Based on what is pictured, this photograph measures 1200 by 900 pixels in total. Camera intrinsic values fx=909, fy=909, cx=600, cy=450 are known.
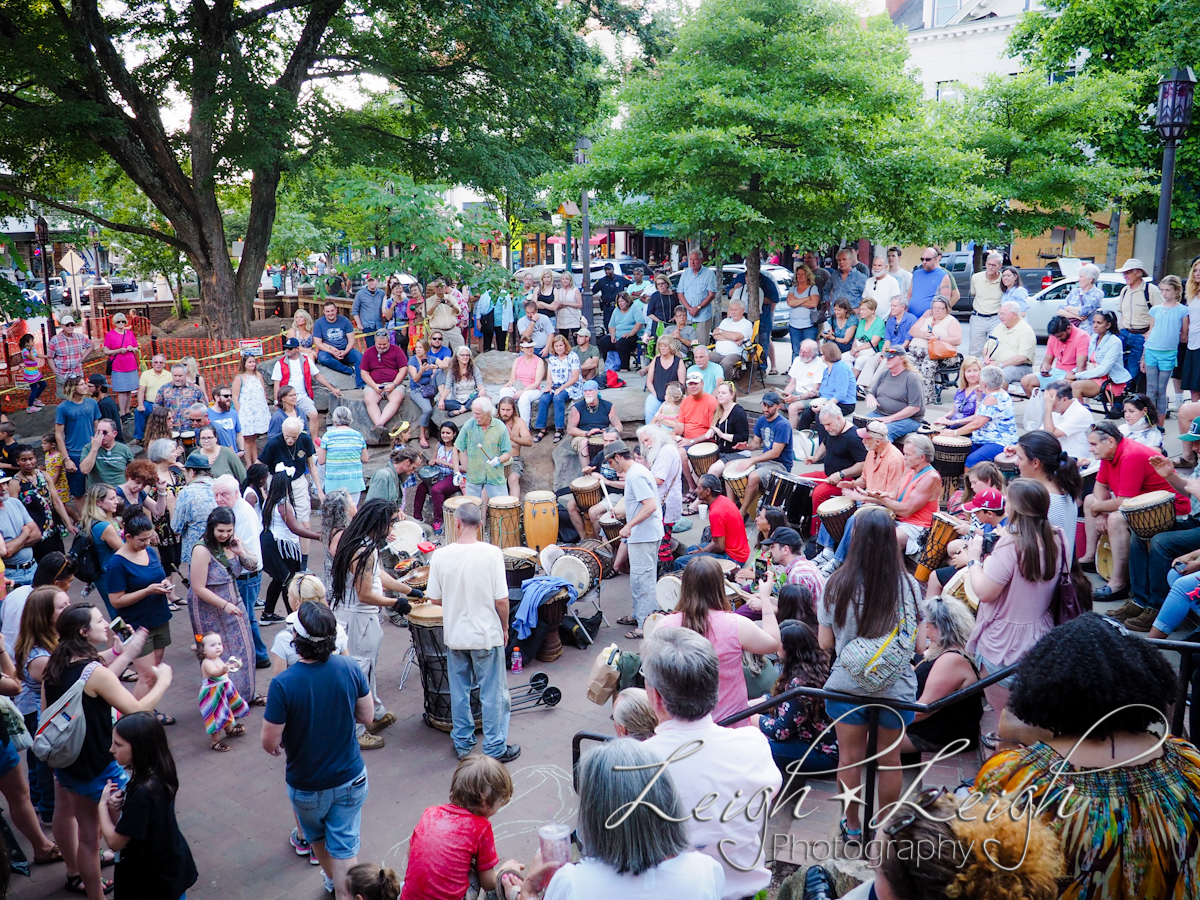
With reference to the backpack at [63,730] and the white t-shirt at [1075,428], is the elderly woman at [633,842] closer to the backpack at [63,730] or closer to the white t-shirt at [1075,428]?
the backpack at [63,730]

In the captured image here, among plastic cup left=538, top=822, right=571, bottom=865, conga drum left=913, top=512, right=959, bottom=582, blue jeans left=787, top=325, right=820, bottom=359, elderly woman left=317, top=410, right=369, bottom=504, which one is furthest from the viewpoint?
blue jeans left=787, top=325, right=820, bottom=359

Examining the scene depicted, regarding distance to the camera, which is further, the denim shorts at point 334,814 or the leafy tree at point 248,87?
the leafy tree at point 248,87

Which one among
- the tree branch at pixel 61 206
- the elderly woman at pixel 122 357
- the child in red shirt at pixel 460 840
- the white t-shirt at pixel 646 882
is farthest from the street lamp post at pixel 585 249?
the white t-shirt at pixel 646 882

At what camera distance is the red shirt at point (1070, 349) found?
1030 centimetres

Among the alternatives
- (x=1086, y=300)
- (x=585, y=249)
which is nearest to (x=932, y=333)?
(x=1086, y=300)

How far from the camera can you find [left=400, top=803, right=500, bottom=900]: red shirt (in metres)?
3.88

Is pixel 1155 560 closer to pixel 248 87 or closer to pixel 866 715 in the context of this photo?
pixel 866 715

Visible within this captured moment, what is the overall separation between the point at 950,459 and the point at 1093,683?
676 cm

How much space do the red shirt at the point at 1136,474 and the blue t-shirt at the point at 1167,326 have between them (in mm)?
3661

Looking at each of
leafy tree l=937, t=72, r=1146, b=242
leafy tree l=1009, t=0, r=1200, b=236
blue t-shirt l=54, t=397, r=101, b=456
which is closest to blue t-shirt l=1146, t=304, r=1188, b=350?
leafy tree l=937, t=72, r=1146, b=242

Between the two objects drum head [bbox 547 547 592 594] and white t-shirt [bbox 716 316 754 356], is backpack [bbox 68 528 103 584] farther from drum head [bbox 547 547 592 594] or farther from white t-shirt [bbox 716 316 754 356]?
white t-shirt [bbox 716 316 754 356]

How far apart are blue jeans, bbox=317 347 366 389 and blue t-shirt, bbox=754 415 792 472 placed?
23.7ft

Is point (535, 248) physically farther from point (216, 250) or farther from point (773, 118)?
point (773, 118)

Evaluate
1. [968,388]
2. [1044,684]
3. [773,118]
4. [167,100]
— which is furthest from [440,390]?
[1044,684]
